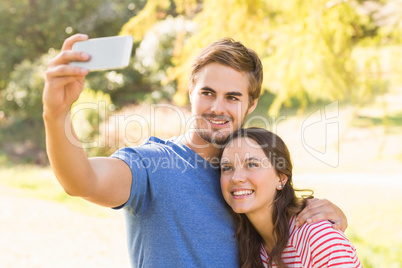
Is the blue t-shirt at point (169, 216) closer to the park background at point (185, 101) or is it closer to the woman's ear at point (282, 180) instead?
the woman's ear at point (282, 180)

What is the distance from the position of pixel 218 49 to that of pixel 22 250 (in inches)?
165

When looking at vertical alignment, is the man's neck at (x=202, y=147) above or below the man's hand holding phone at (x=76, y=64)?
below

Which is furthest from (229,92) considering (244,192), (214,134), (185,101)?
(185,101)

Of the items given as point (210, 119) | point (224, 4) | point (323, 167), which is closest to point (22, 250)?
point (224, 4)

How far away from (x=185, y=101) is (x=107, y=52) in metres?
4.92

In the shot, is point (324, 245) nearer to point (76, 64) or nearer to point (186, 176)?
point (186, 176)

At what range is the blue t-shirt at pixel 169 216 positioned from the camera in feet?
5.79

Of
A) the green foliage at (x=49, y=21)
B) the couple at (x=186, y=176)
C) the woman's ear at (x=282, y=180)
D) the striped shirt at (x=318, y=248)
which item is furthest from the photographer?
the green foliage at (x=49, y=21)

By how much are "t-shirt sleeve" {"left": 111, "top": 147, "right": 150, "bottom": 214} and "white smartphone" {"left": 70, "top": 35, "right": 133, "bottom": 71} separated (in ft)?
1.91

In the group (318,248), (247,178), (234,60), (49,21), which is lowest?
(318,248)

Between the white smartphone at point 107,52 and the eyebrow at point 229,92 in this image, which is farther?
the eyebrow at point 229,92

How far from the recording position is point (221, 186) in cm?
203

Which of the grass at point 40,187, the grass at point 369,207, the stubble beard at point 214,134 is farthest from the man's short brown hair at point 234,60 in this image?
the grass at point 40,187

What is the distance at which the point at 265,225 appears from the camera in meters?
2.15
